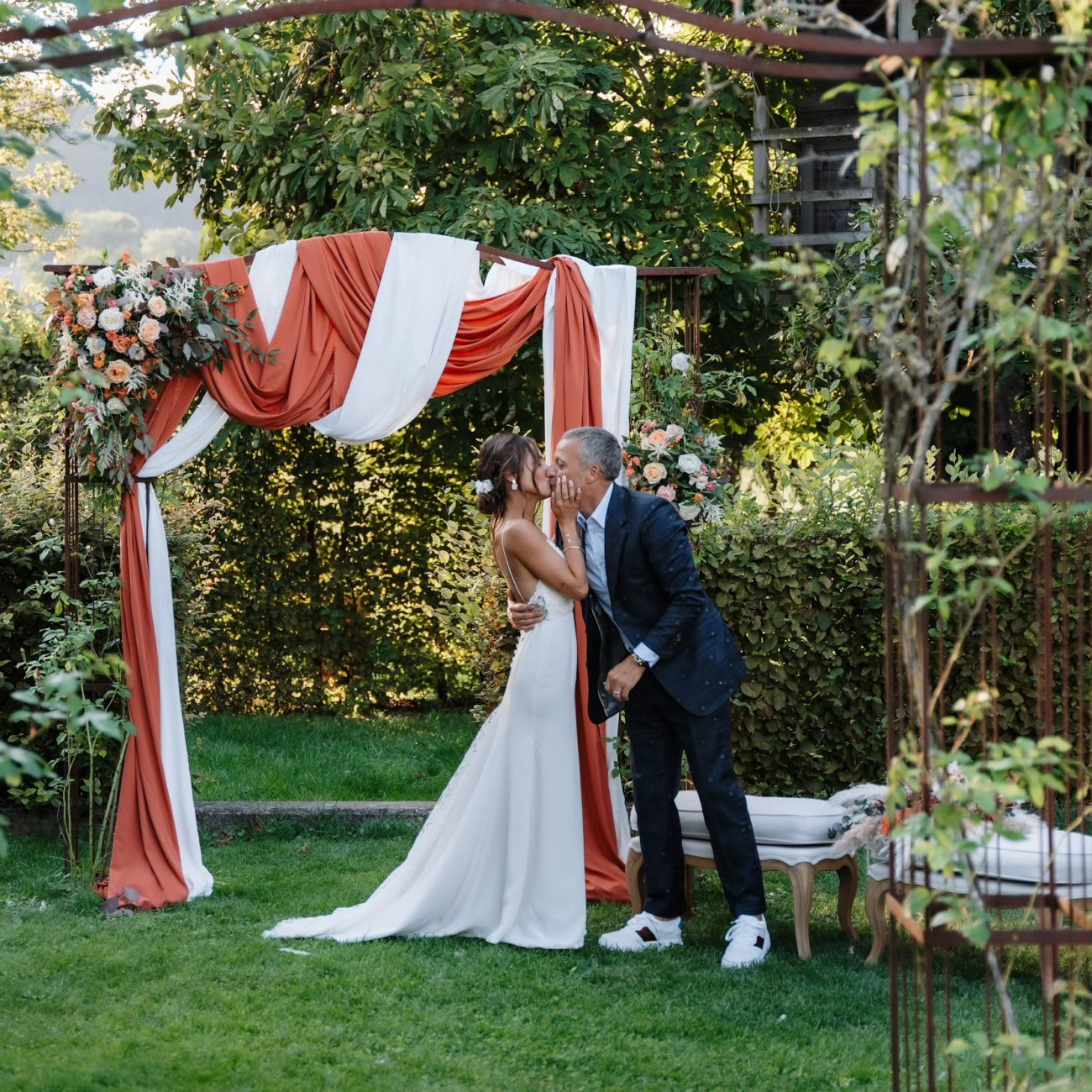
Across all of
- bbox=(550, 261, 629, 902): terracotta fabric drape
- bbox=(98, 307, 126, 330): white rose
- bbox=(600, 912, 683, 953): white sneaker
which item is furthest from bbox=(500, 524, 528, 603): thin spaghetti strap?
bbox=(98, 307, 126, 330): white rose

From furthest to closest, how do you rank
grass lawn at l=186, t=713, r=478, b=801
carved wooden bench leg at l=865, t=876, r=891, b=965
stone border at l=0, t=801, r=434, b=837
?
grass lawn at l=186, t=713, r=478, b=801
stone border at l=0, t=801, r=434, b=837
carved wooden bench leg at l=865, t=876, r=891, b=965

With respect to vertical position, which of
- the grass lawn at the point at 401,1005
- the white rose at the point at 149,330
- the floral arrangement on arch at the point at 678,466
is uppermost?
the white rose at the point at 149,330

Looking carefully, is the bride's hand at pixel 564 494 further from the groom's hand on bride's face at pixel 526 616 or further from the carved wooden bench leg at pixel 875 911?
the carved wooden bench leg at pixel 875 911

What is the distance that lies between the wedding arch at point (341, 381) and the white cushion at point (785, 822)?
944 mm

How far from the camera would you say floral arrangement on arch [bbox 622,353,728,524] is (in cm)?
590

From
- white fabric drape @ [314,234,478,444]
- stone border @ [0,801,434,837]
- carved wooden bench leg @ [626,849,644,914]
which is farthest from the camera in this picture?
stone border @ [0,801,434,837]

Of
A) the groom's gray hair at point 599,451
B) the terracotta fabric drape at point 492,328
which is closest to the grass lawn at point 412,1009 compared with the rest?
the groom's gray hair at point 599,451

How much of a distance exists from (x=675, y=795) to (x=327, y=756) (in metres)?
3.77

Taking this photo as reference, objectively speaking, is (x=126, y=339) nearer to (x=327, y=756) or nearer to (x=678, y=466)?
(x=678, y=466)

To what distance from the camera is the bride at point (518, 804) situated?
4824 mm

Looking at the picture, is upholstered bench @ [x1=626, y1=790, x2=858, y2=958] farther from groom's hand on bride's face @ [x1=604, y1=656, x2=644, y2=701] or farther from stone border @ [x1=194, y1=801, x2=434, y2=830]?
stone border @ [x1=194, y1=801, x2=434, y2=830]

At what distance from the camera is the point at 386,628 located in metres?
9.87

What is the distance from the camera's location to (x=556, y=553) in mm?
4883

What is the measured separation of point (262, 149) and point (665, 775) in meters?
5.65
